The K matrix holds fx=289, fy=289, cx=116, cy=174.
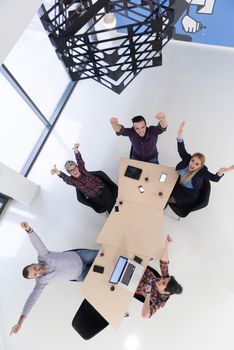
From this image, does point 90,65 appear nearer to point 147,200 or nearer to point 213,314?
point 147,200

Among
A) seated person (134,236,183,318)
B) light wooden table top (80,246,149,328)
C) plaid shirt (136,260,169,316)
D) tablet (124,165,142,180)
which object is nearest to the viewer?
seated person (134,236,183,318)

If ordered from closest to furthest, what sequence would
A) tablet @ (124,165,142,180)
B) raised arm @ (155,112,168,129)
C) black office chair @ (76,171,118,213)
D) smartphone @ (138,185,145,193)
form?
raised arm @ (155,112,168,129), smartphone @ (138,185,145,193), tablet @ (124,165,142,180), black office chair @ (76,171,118,213)

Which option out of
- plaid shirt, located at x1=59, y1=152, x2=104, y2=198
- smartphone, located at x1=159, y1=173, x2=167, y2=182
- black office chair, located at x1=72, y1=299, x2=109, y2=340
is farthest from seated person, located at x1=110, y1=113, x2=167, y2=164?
black office chair, located at x1=72, y1=299, x2=109, y2=340

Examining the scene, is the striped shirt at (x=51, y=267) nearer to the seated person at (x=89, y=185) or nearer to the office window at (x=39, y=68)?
the seated person at (x=89, y=185)

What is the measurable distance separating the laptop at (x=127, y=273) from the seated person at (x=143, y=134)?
1.34 m

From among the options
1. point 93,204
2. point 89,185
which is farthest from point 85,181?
point 93,204

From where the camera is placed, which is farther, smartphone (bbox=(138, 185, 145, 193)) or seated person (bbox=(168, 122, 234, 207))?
smartphone (bbox=(138, 185, 145, 193))

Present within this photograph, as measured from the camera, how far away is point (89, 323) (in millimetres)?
3141

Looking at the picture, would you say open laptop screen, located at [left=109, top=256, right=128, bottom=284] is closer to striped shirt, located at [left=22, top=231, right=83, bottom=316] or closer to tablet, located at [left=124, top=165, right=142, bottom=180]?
striped shirt, located at [left=22, top=231, right=83, bottom=316]

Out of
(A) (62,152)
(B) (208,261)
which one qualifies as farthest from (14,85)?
(B) (208,261)

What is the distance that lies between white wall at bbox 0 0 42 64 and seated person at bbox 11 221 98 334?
5.59 ft

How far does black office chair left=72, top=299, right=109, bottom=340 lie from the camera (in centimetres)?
311

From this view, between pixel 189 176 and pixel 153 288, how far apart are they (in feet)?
4.10

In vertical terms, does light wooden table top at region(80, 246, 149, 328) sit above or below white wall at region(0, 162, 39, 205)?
below
